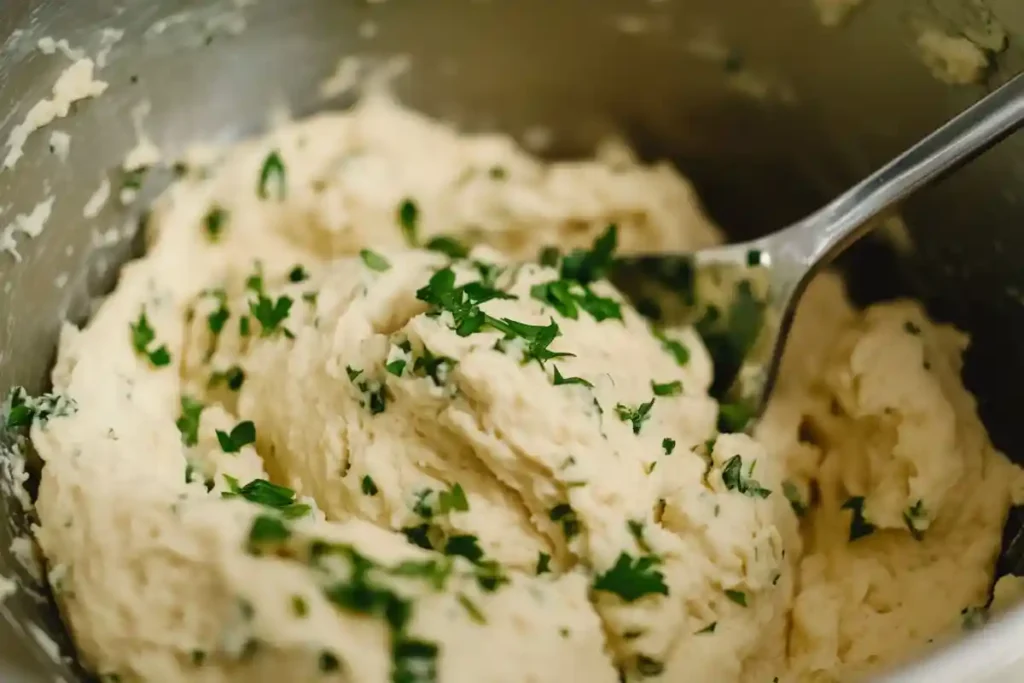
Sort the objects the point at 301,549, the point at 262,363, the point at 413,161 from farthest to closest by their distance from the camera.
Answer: the point at 413,161, the point at 262,363, the point at 301,549

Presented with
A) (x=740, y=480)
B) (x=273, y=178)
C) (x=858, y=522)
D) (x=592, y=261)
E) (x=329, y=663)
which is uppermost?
(x=273, y=178)

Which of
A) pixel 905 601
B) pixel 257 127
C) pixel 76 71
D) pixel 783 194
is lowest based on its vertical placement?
pixel 905 601

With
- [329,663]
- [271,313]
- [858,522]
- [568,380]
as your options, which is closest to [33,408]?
[271,313]

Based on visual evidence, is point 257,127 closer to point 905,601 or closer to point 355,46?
point 355,46

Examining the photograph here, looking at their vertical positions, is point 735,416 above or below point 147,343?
below

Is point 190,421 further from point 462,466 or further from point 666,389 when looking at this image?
point 666,389

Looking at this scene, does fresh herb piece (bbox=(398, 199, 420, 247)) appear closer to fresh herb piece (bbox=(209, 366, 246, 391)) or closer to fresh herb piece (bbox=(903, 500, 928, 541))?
fresh herb piece (bbox=(209, 366, 246, 391))

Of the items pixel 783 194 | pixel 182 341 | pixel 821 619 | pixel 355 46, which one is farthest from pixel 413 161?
pixel 821 619
